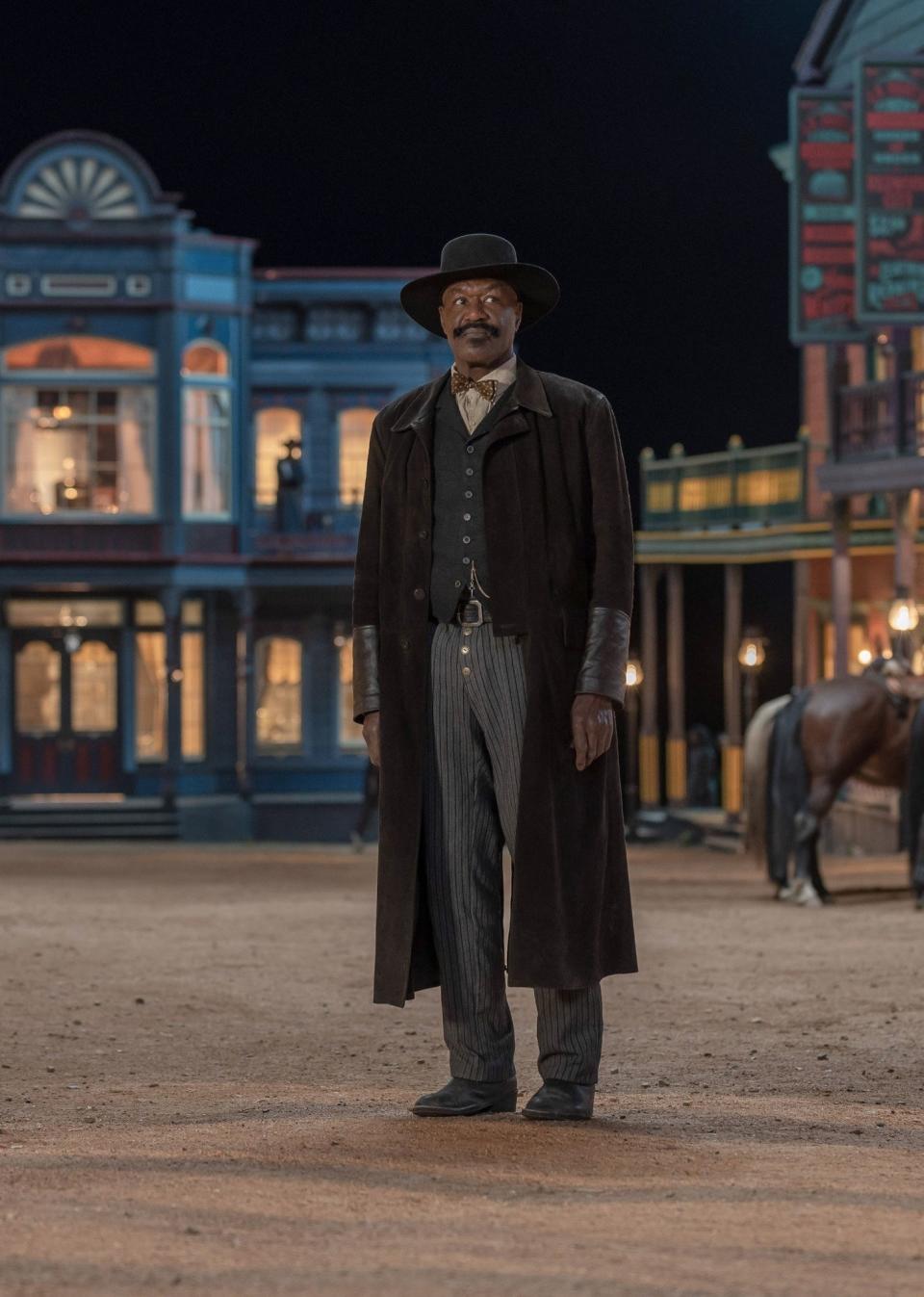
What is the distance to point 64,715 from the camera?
1396 inches

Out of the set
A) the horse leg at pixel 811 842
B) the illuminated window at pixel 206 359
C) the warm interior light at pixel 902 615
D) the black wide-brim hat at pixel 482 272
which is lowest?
the horse leg at pixel 811 842

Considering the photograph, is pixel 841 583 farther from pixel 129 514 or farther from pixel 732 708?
pixel 129 514

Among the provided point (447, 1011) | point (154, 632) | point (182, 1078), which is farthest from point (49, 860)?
point (447, 1011)

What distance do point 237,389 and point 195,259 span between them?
1942 millimetres

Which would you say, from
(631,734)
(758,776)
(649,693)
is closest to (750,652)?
(649,693)

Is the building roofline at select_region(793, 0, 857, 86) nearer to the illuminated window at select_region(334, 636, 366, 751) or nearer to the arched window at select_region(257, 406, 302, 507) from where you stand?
the arched window at select_region(257, 406, 302, 507)

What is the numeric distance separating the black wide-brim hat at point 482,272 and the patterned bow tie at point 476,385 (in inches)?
5.6

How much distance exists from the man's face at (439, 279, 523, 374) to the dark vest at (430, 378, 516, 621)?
0.11 m

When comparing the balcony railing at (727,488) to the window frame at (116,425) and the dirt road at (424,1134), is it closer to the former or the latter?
the window frame at (116,425)

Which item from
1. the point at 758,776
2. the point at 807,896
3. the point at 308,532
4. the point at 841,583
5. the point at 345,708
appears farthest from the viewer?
the point at 345,708

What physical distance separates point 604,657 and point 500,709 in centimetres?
32

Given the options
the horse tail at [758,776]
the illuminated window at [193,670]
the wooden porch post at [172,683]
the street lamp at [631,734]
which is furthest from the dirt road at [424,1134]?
the illuminated window at [193,670]

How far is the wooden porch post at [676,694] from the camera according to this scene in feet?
113

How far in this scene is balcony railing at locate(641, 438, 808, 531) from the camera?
107 feet
